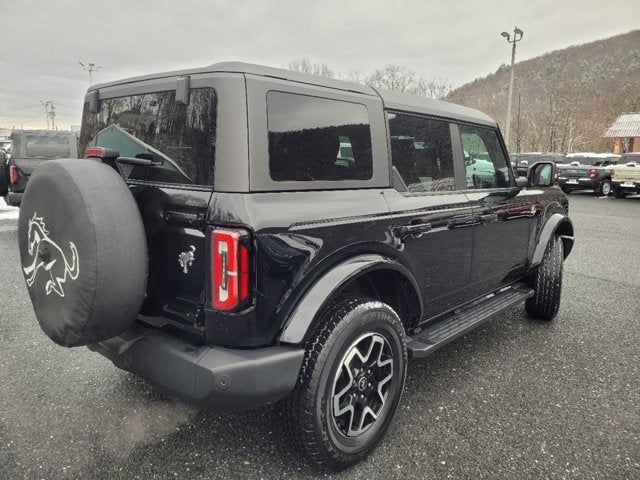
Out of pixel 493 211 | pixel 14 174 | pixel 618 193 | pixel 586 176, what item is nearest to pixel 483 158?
pixel 493 211

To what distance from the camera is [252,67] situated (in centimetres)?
212

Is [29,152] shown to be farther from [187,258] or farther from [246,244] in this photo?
[246,244]

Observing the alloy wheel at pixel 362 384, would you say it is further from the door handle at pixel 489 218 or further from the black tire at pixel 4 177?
the black tire at pixel 4 177

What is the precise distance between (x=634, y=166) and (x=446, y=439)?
18.1 meters

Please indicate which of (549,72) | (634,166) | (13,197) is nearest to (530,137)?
(634,166)

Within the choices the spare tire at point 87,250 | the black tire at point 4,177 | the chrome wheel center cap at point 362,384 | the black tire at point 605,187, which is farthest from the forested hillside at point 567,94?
the spare tire at point 87,250

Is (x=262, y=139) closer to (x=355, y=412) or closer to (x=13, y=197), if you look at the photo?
(x=355, y=412)

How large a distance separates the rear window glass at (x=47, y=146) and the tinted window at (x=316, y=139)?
8900 mm

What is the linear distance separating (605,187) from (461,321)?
59.5 ft

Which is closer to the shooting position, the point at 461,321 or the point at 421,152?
the point at 421,152

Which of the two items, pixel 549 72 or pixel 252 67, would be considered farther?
pixel 549 72

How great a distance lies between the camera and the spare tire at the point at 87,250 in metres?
1.89

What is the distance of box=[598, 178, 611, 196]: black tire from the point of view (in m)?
18.1

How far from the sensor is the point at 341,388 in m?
2.29
